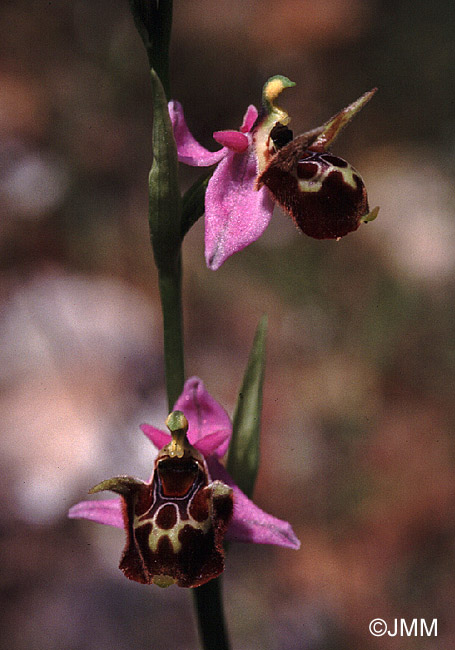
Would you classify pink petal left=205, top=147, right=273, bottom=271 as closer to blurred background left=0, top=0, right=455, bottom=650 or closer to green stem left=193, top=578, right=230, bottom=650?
green stem left=193, top=578, right=230, bottom=650

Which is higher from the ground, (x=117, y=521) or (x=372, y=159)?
(x=117, y=521)

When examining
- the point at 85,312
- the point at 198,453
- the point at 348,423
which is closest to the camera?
the point at 198,453

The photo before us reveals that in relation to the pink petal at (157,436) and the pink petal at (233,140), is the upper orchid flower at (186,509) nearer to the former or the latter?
the pink petal at (157,436)

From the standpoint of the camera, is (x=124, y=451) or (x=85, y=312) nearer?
(x=124, y=451)

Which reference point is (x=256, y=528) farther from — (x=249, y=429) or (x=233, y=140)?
(x=233, y=140)

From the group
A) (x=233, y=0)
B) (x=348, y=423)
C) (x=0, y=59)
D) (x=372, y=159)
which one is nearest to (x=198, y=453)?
(x=348, y=423)

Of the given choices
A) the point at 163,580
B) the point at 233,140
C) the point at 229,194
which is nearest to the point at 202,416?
the point at 163,580

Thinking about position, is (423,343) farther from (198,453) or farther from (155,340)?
(198,453)

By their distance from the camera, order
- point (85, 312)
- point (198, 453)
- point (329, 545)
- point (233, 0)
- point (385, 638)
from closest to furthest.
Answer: point (198, 453)
point (385, 638)
point (329, 545)
point (85, 312)
point (233, 0)
